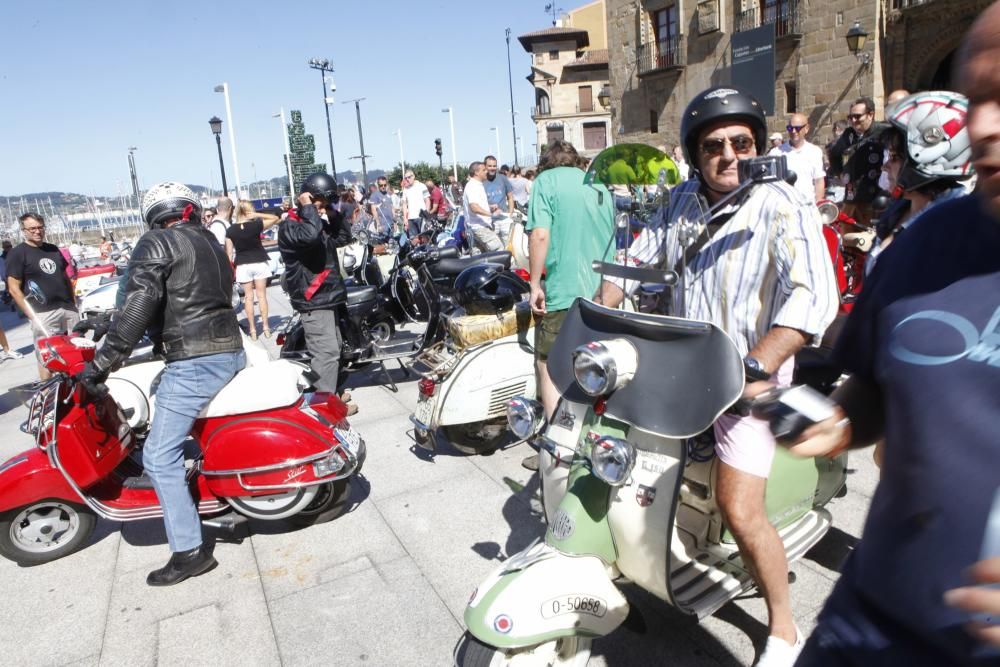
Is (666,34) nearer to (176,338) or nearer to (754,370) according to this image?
(176,338)

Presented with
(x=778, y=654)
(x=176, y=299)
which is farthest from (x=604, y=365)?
(x=176, y=299)

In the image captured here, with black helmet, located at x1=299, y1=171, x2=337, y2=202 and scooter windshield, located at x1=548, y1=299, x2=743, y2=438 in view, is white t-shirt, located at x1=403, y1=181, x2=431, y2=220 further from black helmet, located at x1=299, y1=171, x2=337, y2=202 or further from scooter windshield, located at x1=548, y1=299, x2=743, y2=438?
scooter windshield, located at x1=548, y1=299, x2=743, y2=438

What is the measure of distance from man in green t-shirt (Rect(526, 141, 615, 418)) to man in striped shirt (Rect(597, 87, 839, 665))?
1524mm

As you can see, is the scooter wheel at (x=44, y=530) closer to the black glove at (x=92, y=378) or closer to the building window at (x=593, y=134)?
the black glove at (x=92, y=378)

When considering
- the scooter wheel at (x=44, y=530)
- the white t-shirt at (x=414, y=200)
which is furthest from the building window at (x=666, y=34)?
the scooter wheel at (x=44, y=530)

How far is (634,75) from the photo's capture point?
96.2 feet

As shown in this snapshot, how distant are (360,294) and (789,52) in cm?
2017

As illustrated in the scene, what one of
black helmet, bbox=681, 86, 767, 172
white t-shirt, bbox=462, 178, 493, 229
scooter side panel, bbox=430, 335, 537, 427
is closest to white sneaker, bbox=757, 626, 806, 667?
black helmet, bbox=681, 86, 767, 172

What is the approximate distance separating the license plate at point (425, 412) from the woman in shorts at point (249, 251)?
16.5 feet

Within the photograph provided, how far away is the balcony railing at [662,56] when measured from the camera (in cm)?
2662

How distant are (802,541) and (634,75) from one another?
1160 inches

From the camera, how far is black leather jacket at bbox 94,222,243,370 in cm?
316

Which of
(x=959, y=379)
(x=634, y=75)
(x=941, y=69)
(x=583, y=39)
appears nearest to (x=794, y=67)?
(x=941, y=69)

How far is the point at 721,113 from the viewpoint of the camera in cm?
233
